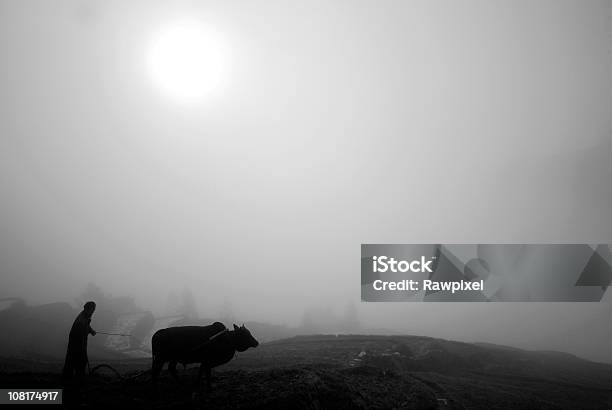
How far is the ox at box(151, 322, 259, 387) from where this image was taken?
14172mm

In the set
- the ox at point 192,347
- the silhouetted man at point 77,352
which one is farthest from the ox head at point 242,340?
the silhouetted man at point 77,352

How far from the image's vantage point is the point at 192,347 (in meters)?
14.5

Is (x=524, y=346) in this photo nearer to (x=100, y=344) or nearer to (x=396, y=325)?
(x=396, y=325)

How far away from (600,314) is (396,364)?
7339 inches

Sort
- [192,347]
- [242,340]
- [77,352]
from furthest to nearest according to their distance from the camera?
[242,340]
[192,347]
[77,352]

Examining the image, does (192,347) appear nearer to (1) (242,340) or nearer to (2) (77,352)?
(1) (242,340)

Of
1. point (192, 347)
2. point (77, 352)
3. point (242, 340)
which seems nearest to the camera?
point (77, 352)

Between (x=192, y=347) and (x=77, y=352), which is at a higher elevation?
(x=192, y=347)

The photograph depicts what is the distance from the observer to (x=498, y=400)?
80.7 ft

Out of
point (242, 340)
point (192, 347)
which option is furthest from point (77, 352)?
point (242, 340)

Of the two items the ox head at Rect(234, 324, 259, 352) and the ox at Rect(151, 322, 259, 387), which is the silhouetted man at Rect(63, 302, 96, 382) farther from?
the ox head at Rect(234, 324, 259, 352)

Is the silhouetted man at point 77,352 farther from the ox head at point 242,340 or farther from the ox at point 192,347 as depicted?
the ox head at point 242,340

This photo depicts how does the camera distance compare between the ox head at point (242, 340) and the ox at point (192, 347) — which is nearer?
the ox at point (192, 347)

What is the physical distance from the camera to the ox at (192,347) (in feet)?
46.5
